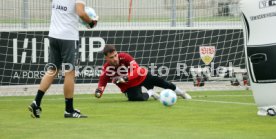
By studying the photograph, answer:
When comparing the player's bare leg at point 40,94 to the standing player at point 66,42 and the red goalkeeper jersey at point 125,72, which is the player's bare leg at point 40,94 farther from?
the red goalkeeper jersey at point 125,72

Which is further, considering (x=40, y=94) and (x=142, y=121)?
(x=40, y=94)

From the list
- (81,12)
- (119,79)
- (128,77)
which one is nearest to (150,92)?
(128,77)

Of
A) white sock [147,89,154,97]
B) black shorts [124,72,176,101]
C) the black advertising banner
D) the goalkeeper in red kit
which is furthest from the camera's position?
the black advertising banner

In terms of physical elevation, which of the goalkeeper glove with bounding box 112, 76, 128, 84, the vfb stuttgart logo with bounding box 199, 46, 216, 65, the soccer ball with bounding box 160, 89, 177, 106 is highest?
the soccer ball with bounding box 160, 89, 177, 106

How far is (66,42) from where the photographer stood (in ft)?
39.0

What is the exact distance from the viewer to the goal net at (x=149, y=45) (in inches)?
750

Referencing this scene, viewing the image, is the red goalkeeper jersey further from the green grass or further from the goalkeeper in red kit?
the green grass

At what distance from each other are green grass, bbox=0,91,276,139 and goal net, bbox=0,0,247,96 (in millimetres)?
3326

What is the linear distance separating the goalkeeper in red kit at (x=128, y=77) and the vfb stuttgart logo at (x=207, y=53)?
15.1ft

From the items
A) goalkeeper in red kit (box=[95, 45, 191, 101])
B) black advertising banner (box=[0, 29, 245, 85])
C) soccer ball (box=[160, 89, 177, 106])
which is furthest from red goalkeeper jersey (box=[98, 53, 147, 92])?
black advertising banner (box=[0, 29, 245, 85])

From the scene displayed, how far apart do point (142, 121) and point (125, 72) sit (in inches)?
182

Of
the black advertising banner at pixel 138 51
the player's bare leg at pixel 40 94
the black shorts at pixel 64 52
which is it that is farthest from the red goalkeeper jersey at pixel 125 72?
the black advertising banner at pixel 138 51

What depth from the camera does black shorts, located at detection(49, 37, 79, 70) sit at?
11805 millimetres

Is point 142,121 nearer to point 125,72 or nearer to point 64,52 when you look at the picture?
point 64,52
